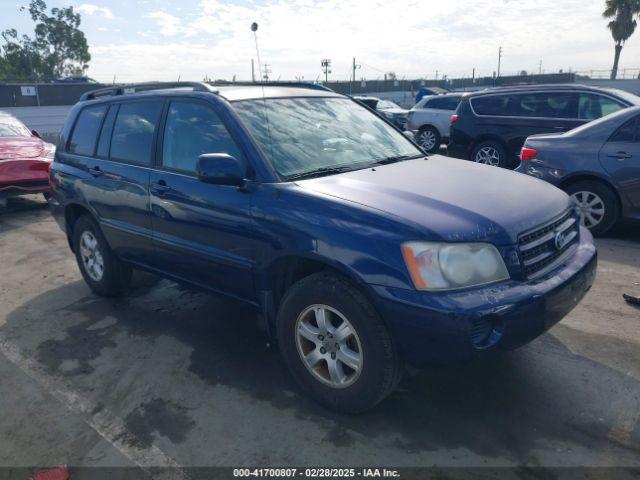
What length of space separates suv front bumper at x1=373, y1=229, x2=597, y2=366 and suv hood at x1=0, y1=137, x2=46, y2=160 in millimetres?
7846

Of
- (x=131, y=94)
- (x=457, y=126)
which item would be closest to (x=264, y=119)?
(x=131, y=94)

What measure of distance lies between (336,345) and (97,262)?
119 inches

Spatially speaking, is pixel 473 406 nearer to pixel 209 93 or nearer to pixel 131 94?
pixel 209 93

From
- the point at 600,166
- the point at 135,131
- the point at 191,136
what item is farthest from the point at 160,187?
the point at 600,166

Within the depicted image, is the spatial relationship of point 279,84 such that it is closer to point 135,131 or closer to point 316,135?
point 316,135

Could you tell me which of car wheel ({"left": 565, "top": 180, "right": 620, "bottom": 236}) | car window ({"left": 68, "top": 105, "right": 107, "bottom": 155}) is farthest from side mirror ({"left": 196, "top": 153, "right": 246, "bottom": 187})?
car wheel ({"left": 565, "top": 180, "right": 620, "bottom": 236})

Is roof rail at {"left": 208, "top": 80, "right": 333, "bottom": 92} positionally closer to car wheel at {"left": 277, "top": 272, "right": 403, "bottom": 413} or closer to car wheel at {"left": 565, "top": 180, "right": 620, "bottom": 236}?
car wheel at {"left": 277, "top": 272, "right": 403, "bottom": 413}

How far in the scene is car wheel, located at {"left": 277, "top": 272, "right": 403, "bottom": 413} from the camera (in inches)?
104

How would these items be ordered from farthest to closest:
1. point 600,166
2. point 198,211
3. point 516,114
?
point 516,114
point 600,166
point 198,211

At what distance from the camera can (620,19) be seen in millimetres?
38375

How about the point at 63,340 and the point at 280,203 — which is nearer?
the point at 280,203

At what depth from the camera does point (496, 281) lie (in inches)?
102

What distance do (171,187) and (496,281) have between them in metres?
2.32

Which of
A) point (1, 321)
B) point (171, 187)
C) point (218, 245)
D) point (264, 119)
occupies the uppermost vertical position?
point (264, 119)
